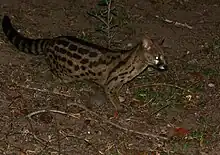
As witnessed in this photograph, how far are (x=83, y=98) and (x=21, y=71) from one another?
2.57ft

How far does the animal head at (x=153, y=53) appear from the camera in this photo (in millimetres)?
6066

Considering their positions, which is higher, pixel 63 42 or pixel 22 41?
pixel 63 42

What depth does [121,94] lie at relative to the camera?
255 inches

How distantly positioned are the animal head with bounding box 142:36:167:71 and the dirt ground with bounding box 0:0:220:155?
0.40 meters

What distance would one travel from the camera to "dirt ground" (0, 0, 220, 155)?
559cm

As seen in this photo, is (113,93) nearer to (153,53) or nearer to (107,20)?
(153,53)

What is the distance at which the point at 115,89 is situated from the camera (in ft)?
20.4

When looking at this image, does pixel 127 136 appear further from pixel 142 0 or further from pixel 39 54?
pixel 142 0

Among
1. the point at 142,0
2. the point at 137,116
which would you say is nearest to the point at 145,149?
the point at 137,116

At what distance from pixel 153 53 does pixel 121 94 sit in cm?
64

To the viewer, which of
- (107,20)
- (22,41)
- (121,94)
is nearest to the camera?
(121,94)

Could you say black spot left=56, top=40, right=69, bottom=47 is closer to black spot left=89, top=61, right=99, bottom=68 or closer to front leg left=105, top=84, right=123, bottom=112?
black spot left=89, top=61, right=99, bottom=68

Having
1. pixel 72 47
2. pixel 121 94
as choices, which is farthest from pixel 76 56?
pixel 121 94

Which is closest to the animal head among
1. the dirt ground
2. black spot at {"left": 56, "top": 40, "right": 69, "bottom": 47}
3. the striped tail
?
the dirt ground
